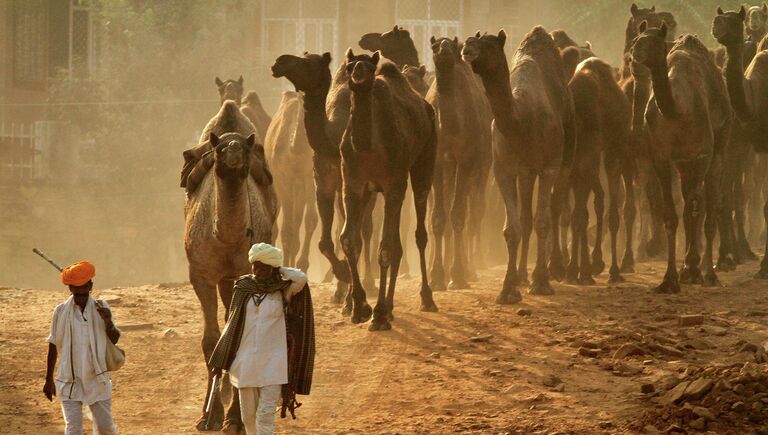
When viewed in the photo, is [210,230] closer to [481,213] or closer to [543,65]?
[543,65]

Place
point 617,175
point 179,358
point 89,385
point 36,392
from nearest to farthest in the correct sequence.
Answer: point 89,385, point 36,392, point 179,358, point 617,175

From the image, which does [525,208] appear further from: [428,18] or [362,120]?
[428,18]

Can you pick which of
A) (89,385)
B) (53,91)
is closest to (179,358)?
(89,385)

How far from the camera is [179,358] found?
498 inches

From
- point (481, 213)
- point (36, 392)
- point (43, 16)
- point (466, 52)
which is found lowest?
point (36, 392)

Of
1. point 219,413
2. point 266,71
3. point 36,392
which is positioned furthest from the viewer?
point 266,71

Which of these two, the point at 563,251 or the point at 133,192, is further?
the point at 133,192

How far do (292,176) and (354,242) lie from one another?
574 cm

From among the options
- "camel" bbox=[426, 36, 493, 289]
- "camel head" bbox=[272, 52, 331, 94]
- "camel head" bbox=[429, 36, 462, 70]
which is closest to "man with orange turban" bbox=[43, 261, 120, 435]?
"camel head" bbox=[272, 52, 331, 94]

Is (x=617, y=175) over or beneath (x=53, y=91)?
beneath

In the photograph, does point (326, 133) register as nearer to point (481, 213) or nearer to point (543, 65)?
point (543, 65)

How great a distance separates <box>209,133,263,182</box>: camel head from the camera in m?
8.95

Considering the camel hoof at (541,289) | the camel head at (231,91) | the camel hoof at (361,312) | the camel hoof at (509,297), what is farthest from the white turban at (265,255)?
the camel head at (231,91)

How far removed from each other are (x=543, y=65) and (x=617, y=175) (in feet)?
8.81
